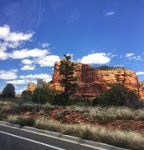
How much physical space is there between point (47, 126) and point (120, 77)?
152m

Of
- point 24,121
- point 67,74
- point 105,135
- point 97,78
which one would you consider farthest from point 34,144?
point 97,78

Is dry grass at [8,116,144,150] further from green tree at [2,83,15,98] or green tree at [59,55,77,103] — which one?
green tree at [2,83,15,98]

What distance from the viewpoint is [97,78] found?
163 metres

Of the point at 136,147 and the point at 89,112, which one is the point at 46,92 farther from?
the point at 136,147

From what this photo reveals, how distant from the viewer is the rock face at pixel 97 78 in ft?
512

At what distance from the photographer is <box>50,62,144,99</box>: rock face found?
156050 millimetres

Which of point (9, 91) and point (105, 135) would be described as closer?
point (105, 135)

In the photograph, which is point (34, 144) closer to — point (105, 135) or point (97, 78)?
point (105, 135)

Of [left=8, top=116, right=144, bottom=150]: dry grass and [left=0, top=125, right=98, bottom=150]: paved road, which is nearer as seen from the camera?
[left=8, top=116, right=144, bottom=150]: dry grass

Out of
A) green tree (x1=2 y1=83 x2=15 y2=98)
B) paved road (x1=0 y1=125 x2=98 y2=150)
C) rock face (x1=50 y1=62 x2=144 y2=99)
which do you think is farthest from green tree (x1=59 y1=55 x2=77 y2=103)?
rock face (x1=50 y1=62 x2=144 y2=99)

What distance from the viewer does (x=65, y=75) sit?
245 feet

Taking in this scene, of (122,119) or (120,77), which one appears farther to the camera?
(120,77)

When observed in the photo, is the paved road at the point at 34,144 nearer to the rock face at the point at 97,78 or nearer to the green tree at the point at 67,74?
the green tree at the point at 67,74

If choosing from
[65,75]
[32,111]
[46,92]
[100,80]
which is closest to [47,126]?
[32,111]
